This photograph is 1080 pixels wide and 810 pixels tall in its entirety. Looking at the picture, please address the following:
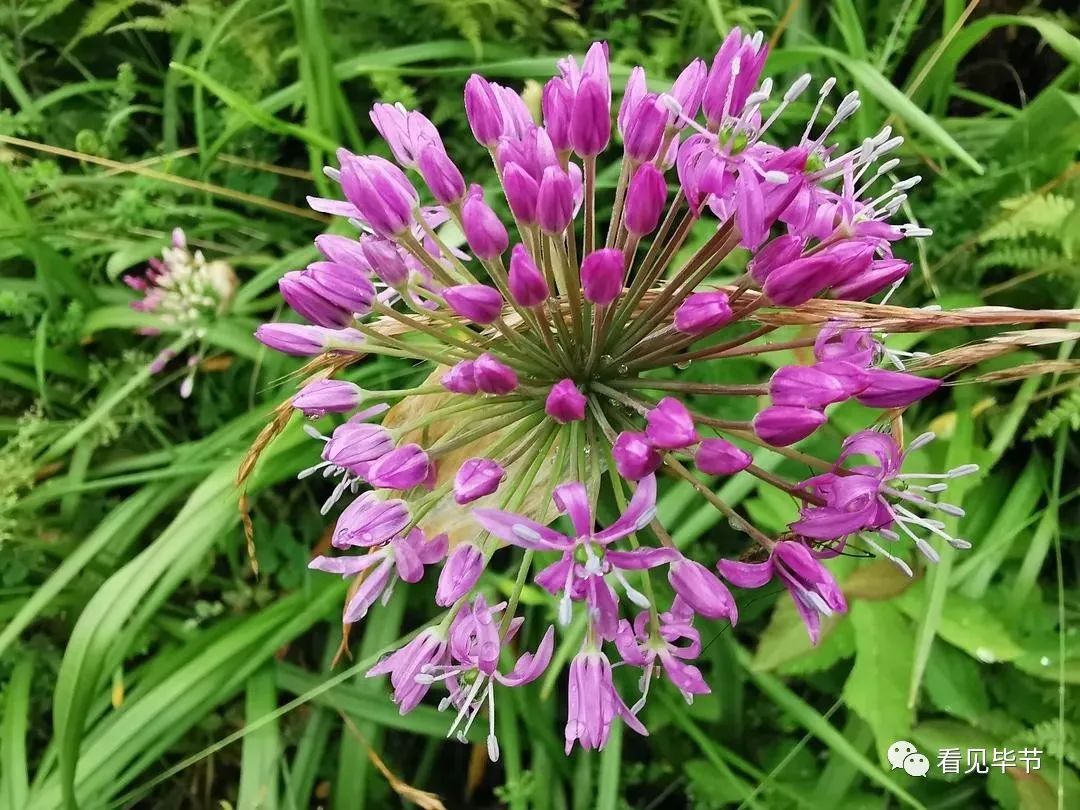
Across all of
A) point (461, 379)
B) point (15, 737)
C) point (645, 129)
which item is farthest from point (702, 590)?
point (15, 737)

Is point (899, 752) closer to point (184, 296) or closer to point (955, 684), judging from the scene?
point (955, 684)

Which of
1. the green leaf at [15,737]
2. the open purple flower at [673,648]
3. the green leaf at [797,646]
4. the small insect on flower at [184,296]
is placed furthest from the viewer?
the small insect on flower at [184,296]

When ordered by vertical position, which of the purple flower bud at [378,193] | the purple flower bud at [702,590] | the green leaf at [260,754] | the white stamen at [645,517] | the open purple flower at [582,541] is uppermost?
the purple flower bud at [378,193]

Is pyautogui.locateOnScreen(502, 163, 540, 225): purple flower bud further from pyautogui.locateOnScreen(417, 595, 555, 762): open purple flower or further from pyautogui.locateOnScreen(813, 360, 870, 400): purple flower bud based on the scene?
pyautogui.locateOnScreen(417, 595, 555, 762): open purple flower

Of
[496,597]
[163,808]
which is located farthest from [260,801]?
[496,597]

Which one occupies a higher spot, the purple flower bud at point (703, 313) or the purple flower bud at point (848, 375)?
the purple flower bud at point (703, 313)

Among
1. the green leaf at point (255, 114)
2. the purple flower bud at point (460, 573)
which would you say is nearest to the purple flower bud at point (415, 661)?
the purple flower bud at point (460, 573)

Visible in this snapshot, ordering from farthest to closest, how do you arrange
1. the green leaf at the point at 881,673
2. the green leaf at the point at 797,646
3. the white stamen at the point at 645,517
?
1. the green leaf at the point at 797,646
2. the green leaf at the point at 881,673
3. the white stamen at the point at 645,517

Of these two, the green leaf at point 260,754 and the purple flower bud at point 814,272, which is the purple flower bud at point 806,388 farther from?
the green leaf at point 260,754
